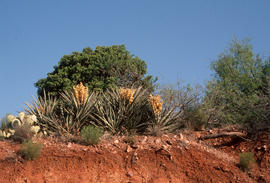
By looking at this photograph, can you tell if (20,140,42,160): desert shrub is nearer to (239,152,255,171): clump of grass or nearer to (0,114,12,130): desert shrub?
(0,114,12,130): desert shrub

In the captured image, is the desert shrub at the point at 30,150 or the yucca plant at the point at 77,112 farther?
the yucca plant at the point at 77,112

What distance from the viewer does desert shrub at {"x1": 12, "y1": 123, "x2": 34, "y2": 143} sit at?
32.3ft

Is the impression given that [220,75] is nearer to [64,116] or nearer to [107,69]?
[107,69]

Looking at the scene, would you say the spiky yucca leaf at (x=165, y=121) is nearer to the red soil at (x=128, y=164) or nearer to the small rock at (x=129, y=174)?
the red soil at (x=128, y=164)

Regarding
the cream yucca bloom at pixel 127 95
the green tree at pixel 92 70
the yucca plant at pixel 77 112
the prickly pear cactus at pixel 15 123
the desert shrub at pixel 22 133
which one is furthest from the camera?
the green tree at pixel 92 70

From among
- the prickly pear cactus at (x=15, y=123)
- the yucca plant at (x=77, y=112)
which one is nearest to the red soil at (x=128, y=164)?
the prickly pear cactus at (x=15, y=123)

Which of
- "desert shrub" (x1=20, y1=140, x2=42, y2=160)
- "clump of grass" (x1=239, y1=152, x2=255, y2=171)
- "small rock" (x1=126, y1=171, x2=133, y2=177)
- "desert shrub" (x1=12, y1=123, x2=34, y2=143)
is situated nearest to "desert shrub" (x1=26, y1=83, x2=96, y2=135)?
"desert shrub" (x1=12, y1=123, x2=34, y2=143)

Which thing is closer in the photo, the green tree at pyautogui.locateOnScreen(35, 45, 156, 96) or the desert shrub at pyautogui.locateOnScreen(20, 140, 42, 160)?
the desert shrub at pyautogui.locateOnScreen(20, 140, 42, 160)

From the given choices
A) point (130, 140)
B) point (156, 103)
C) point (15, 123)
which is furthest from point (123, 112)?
point (15, 123)

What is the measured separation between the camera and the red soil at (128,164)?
8.87 metres

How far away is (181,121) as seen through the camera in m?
11.7

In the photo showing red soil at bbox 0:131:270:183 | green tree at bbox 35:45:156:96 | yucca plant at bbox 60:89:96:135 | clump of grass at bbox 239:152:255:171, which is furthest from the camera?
green tree at bbox 35:45:156:96

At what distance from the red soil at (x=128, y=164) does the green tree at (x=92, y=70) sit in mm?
11040

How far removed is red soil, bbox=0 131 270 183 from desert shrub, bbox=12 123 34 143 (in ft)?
0.77
